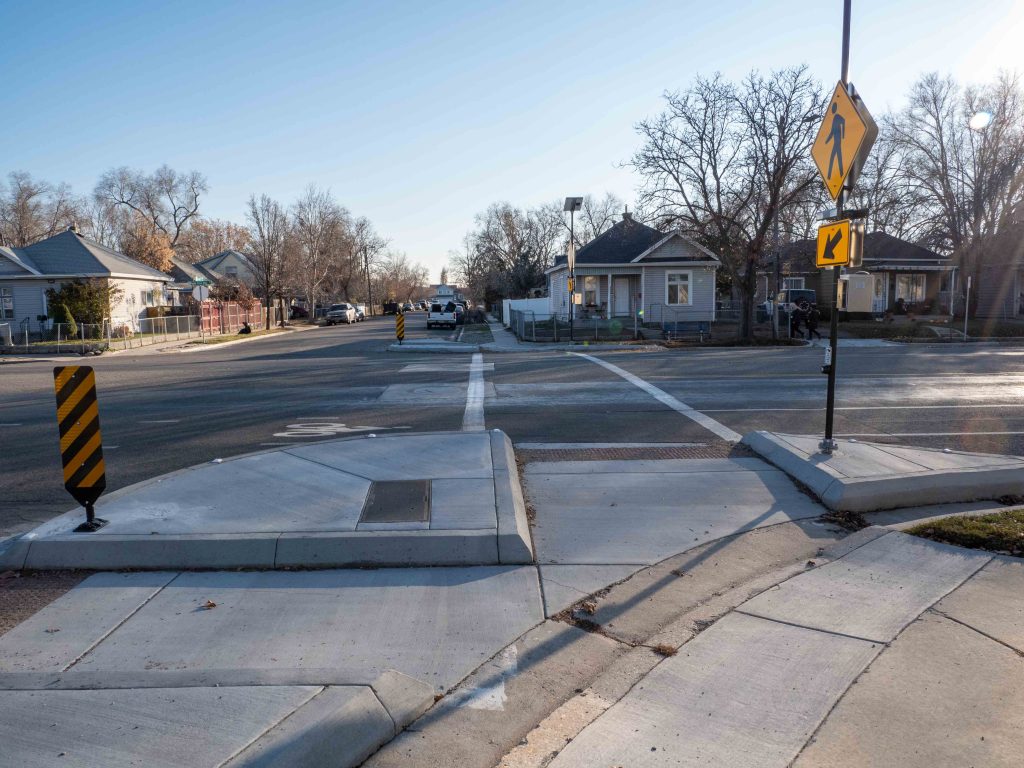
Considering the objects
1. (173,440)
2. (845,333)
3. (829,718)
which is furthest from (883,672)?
(845,333)

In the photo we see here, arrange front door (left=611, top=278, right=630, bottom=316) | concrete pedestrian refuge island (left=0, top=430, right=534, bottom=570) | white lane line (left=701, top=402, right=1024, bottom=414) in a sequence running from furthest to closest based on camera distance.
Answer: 1. front door (left=611, top=278, right=630, bottom=316)
2. white lane line (left=701, top=402, right=1024, bottom=414)
3. concrete pedestrian refuge island (left=0, top=430, right=534, bottom=570)

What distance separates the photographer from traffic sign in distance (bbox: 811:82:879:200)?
302 inches

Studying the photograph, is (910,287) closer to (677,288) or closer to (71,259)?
(677,288)

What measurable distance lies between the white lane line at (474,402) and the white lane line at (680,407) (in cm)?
328

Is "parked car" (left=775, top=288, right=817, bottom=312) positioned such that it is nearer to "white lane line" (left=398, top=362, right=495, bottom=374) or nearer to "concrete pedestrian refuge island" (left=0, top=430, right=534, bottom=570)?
"white lane line" (left=398, top=362, right=495, bottom=374)

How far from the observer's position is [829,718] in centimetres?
359

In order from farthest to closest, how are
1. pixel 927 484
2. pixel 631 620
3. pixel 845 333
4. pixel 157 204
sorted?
pixel 157 204 → pixel 845 333 → pixel 927 484 → pixel 631 620

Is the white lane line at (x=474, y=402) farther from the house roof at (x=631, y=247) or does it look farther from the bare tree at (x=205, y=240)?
the bare tree at (x=205, y=240)

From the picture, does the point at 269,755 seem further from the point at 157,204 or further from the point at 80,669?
the point at 157,204

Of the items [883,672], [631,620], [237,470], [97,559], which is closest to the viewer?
[883,672]

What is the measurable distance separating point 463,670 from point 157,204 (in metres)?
101

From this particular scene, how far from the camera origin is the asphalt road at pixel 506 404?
33.4 ft

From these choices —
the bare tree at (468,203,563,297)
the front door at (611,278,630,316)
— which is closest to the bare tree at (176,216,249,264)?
the bare tree at (468,203,563,297)

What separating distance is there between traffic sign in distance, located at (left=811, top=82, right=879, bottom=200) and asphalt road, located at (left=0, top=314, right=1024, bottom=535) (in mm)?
3850
